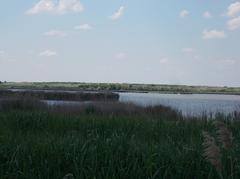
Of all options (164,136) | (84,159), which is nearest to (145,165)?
(84,159)

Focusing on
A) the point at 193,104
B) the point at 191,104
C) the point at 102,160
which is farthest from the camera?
the point at 193,104

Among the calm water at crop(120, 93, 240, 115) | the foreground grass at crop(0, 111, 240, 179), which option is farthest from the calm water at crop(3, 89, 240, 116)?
the foreground grass at crop(0, 111, 240, 179)

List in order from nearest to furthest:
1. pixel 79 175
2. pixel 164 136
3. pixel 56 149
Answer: pixel 79 175, pixel 56 149, pixel 164 136

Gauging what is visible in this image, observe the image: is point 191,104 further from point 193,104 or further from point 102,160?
point 102,160

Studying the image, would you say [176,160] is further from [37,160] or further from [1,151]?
[1,151]

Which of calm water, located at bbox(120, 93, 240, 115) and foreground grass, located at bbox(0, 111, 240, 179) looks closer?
foreground grass, located at bbox(0, 111, 240, 179)

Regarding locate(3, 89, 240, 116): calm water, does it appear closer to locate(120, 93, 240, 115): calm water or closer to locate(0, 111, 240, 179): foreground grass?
locate(120, 93, 240, 115): calm water

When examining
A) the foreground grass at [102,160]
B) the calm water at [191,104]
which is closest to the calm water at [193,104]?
the calm water at [191,104]

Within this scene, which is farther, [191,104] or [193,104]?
[193,104]

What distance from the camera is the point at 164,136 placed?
7992 millimetres

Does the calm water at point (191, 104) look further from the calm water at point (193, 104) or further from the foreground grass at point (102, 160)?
the foreground grass at point (102, 160)

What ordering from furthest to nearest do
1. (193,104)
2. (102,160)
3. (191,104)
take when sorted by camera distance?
(193,104)
(191,104)
(102,160)

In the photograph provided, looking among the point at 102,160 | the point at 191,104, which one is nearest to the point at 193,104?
the point at 191,104

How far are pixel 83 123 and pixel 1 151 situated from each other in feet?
12.6
